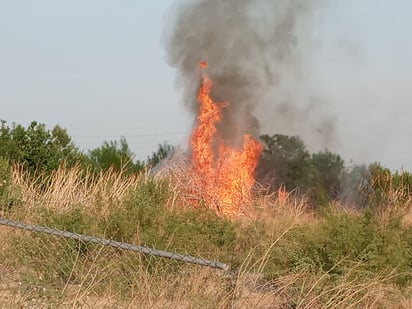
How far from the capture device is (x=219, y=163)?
699 inches

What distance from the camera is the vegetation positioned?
21.9 ft

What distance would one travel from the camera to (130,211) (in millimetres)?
10703

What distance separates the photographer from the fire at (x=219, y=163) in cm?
1531

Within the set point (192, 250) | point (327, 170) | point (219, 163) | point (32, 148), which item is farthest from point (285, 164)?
point (192, 250)

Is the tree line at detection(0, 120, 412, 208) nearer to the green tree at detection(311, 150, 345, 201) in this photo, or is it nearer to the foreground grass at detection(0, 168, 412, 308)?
the green tree at detection(311, 150, 345, 201)

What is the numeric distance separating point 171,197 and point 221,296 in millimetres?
7415

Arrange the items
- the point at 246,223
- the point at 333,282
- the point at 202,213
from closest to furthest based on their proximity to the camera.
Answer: the point at 333,282 → the point at 202,213 → the point at 246,223

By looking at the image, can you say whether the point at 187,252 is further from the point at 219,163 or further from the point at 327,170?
the point at 327,170

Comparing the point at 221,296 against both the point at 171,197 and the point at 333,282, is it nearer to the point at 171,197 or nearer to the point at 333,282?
the point at 333,282

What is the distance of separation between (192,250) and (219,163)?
810cm

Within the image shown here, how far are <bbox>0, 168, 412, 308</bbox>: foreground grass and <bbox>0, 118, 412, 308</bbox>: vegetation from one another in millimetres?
19

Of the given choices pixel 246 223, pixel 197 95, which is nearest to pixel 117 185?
pixel 246 223

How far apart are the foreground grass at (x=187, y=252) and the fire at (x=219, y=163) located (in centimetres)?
129

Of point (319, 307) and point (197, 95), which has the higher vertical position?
point (197, 95)
